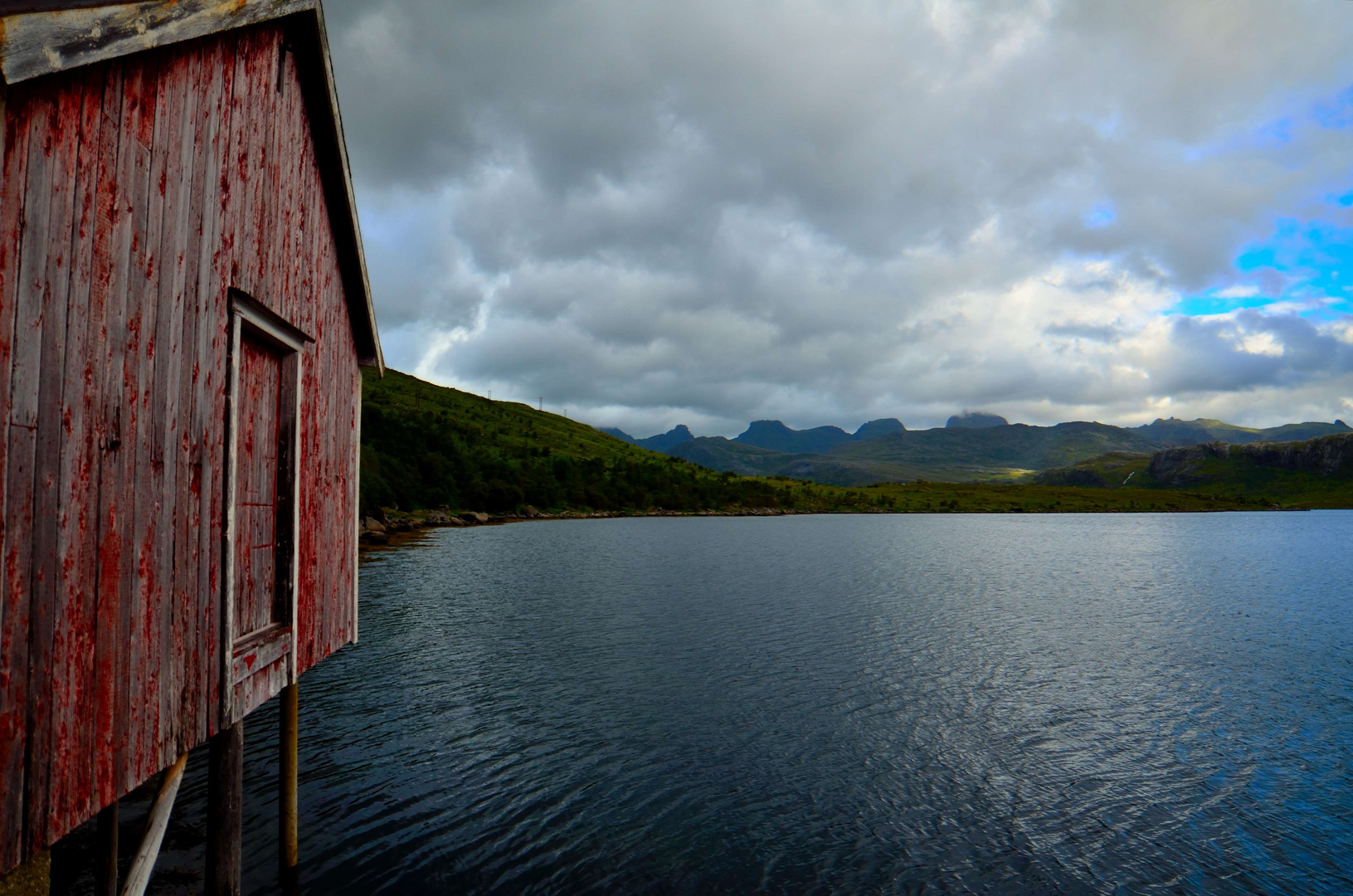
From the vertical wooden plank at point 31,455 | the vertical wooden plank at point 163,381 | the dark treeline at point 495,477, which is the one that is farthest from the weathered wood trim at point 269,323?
the dark treeline at point 495,477

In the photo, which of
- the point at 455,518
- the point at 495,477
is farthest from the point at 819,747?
the point at 495,477

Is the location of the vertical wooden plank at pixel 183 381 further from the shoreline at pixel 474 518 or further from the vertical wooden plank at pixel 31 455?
the shoreline at pixel 474 518

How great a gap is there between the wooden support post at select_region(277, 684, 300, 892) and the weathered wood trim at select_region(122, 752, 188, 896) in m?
3.10

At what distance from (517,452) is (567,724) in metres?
144

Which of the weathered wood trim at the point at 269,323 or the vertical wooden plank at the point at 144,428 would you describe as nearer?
the vertical wooden plank at the point at 144,428

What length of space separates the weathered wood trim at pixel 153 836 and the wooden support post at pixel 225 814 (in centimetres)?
66

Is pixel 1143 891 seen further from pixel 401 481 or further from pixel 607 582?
pixel 401 481

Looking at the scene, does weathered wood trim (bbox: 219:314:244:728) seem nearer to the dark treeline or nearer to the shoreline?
the shoreline

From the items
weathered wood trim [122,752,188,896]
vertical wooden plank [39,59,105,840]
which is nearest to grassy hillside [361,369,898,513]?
weathered wood trim [122,752,188,896]

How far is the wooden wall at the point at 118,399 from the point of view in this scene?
5406mm

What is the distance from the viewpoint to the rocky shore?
261 ft

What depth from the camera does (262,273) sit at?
31.9ft

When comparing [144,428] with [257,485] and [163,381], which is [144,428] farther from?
[257,485]

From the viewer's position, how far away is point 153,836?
32.2 ft
